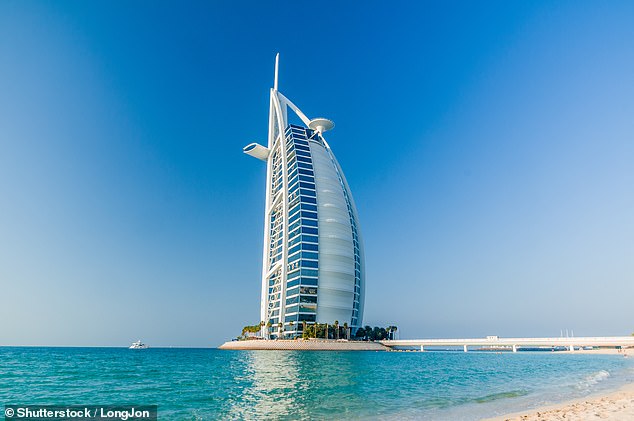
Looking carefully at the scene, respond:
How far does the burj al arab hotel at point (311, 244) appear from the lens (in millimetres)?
104812

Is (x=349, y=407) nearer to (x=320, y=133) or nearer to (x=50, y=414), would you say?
(x=50, y=414)

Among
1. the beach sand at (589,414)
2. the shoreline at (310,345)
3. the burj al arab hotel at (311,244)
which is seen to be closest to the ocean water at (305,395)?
the beach sand at (589,414)

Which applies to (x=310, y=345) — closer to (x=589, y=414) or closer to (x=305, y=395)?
(x=305, y=395)

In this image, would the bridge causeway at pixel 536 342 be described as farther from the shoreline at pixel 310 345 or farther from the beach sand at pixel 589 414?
the beach sand at pixel 589 414

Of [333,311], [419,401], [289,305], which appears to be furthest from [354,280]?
[419,401]

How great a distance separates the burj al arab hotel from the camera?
344 feet

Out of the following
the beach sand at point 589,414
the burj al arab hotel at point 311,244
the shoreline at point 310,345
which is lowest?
the shoreline at point 310,345

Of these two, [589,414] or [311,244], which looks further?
[311,244]

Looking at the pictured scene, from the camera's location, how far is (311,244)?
10600 centimetres

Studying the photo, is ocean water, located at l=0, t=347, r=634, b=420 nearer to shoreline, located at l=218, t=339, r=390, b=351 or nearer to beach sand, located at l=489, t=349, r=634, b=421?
beach sand, located at l=489, t=349, r=634, b=421

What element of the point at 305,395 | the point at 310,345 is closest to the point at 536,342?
the point at 310,345

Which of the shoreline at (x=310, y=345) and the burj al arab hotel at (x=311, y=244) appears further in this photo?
the burj al arab hotel at (x=311, y=244)

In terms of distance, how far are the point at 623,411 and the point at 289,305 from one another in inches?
3720

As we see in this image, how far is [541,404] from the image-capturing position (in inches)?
767
